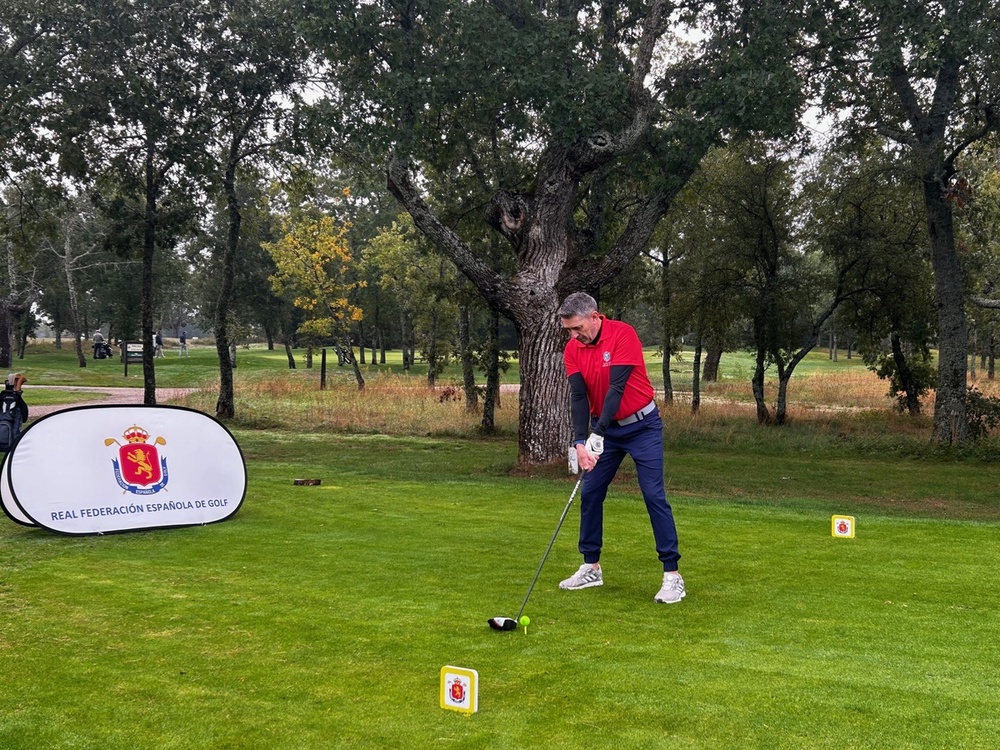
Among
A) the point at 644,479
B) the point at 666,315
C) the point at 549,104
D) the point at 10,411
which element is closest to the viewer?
the point at 644,479

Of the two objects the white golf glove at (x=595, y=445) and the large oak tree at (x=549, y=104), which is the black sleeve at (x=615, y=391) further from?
the large oak tree at (x=549, y=104)

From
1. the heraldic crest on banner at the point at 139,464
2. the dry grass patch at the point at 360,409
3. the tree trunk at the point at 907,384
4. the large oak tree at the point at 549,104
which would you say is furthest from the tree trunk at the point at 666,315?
the heraldic crest on banner at the point at 139,464

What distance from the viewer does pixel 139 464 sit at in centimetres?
943

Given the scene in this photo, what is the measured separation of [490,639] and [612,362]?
7.23 ft

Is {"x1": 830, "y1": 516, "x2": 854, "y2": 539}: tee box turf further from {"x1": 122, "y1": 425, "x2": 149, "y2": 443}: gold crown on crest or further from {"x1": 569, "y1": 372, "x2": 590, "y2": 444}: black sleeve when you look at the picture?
{"x1": 122, "y1": 425, "x2": 149, "y2": 443}: gold crown on crest

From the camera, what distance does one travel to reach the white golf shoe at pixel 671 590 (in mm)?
6117

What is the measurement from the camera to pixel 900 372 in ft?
98.5

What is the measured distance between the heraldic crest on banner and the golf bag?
26.3 ft

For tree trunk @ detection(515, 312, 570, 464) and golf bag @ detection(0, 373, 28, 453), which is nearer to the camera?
golf bag @ detection(0, 373, 28, 453)

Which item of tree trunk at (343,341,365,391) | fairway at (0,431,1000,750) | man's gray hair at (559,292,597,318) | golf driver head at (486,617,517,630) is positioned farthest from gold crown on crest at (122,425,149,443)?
tree trunk at (343,341,365,391)

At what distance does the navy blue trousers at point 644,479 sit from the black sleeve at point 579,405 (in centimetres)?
20

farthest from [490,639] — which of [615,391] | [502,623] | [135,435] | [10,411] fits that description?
[10,411]

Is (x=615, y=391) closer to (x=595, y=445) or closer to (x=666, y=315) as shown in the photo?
(x=595, y=445)

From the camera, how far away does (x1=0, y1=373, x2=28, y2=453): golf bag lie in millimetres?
15750
